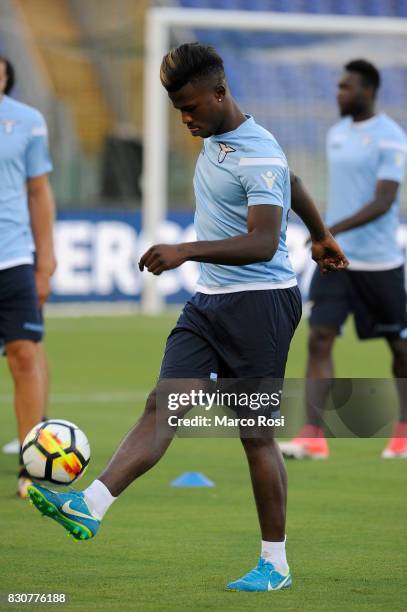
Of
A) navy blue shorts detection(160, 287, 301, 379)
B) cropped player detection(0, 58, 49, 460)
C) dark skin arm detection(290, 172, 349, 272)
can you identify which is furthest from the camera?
cropped player detection(0, 58, 49, 460)

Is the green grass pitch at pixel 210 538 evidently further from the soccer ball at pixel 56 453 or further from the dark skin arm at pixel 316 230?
the dark skin arm at pixel 316 230

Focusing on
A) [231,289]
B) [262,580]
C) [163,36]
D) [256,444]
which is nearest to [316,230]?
[231,289]

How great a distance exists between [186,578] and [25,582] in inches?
24.9

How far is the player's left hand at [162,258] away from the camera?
506cm

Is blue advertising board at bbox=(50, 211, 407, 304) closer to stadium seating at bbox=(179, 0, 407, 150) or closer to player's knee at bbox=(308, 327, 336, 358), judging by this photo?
stadium seating at bbox=(179, 0, 407, 150)

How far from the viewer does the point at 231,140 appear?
5.43 m

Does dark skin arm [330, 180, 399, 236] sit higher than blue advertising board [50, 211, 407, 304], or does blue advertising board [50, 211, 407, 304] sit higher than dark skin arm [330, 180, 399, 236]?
dark skin arm [330, 180, 399, 236]

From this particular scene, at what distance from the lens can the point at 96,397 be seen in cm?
1225

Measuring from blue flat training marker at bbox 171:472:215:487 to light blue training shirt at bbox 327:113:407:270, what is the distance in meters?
2.06

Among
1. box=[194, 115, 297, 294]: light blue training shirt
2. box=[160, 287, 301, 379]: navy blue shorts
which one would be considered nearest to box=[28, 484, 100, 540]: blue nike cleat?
box=[160, 287, 301, 379]: navy blue shorts

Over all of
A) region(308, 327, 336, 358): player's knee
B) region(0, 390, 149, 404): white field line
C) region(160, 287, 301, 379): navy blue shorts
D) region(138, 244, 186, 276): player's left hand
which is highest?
region(138, 244, 186, 276): player's left hand

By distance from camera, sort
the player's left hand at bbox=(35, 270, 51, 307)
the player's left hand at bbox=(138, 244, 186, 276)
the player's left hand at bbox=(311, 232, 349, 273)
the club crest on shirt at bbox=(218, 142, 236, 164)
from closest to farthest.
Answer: the player's left hand at bbox=(138, 244, 186, 276), the club crest on shirt at bbox=(218, 142, 236, 164), the player's left hand at bbox=(311, 232, 349, 273), the player's left hand at bbox=(35, 270, 51, 307)

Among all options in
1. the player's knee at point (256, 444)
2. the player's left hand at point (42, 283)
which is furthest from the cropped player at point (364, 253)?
the player's knee at point (256, 444)

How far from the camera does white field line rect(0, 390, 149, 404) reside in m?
11.9
